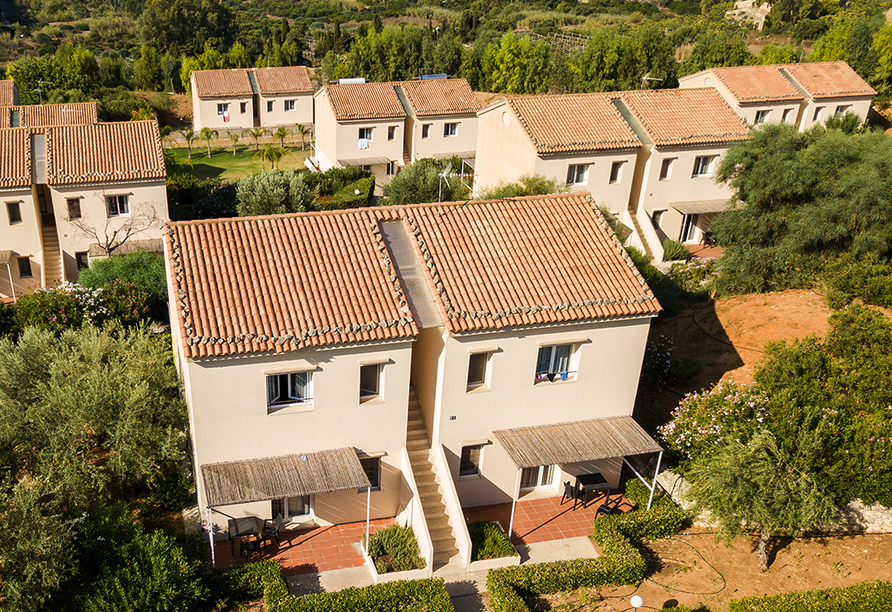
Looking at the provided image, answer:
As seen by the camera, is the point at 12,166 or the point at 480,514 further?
the point at 12,166

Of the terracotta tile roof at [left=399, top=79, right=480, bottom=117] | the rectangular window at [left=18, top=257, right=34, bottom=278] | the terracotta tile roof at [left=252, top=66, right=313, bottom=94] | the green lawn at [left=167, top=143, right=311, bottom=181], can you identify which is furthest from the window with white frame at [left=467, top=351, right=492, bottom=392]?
the terracotta tile roof at [left=252, top=66, right=313, bottom=94]

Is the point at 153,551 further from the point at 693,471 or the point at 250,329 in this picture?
the point at 693,471

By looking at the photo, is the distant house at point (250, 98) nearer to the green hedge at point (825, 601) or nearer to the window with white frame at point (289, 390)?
the window with white frame at point (289, 390)

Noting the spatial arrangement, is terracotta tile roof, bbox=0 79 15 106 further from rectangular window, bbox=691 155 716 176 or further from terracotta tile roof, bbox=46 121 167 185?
rectangular window, bbox=691 155 716 176

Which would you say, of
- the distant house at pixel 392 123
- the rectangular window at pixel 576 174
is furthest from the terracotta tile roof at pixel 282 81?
the rectangular window at pixel 576 174

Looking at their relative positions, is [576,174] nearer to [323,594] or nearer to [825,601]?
[825,601]

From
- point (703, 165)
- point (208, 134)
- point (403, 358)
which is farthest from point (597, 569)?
point (208, 134)

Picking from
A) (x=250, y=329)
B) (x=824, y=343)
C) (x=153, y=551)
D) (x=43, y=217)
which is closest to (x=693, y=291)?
(x=824, y=343)
